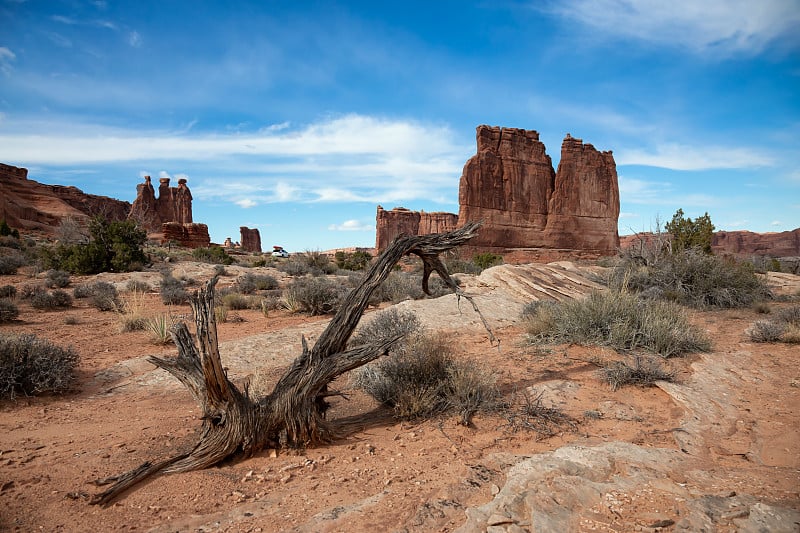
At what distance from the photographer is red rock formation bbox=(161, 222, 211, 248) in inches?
1772

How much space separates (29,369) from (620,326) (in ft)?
25.4

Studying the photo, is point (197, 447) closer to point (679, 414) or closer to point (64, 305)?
point (679, 414)

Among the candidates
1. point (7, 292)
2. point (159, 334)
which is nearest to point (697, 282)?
point (159, 334)

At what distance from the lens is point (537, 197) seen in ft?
162

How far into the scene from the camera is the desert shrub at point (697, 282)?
10.3 metres

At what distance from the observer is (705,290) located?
10.6 m

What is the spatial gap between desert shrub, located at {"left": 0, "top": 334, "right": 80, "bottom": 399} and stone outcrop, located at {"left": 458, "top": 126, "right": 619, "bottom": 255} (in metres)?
41.9

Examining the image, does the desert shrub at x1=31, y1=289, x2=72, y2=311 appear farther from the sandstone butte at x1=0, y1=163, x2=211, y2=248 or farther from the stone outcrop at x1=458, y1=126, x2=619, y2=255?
the stone outcrop at x1=458, y1=126, x2=619, y2=255

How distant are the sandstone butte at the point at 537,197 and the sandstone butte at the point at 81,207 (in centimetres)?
3010

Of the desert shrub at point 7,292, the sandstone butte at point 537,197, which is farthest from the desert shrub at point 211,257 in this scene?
the sandstone butte at point 537,197

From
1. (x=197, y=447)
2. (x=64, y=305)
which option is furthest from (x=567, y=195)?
(x=197, y=447)

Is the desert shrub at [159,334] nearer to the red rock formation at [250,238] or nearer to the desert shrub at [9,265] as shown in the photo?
the desert shrub at [9,265]

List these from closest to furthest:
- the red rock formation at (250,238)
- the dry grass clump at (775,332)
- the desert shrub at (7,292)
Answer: the dry grass clump at (775,332)
the desert shrub at (7,292)
the red rock formation at (250,238)

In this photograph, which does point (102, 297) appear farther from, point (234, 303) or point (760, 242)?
point (760, 242)
